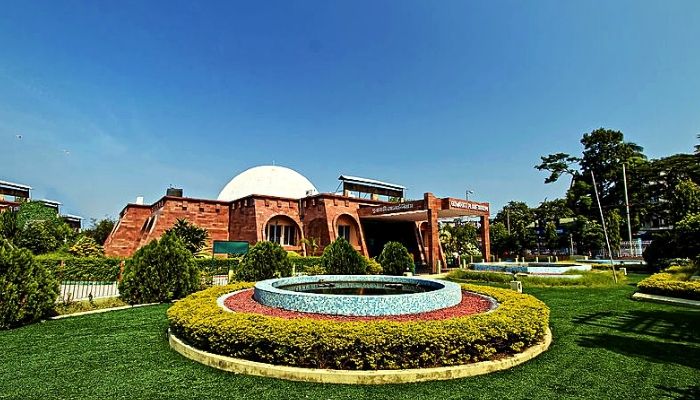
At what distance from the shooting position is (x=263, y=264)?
41.1 feet

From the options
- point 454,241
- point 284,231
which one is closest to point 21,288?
point 284,231

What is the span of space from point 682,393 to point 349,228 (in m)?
20.7

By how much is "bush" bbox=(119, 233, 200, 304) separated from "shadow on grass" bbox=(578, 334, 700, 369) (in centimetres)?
967

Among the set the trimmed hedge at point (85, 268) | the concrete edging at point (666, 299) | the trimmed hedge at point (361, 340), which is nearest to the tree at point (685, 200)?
the concrete edging at point (666, 299)

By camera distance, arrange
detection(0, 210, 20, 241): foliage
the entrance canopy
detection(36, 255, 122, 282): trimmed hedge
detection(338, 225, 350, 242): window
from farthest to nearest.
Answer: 1. detection(338, 225, 350, 242): window
2. detection(0, 210, 20, 241): foliage
3. the entrance canopy
4. detection(36, 255, 122, 282): trimmed hedge

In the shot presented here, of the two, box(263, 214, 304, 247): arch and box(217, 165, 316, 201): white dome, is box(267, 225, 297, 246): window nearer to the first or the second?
box(263, 214, 304, 247): arch

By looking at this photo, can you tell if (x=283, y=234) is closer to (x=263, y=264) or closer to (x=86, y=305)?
(x=263, y=264)

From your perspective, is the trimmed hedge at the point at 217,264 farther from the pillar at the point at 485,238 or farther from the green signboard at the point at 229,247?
the pillar at the point at 485,238

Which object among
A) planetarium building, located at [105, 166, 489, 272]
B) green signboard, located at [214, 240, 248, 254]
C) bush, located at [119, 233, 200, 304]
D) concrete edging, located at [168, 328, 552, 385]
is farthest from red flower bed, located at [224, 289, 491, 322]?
planetarium building, located at [105, 166, 489, 272]

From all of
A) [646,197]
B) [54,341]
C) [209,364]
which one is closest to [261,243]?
[54,341]

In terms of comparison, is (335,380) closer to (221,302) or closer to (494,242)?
(221,302)

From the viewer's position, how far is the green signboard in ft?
57.4

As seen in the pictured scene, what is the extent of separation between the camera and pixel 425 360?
14.9 ft

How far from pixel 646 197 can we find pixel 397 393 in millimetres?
43836
